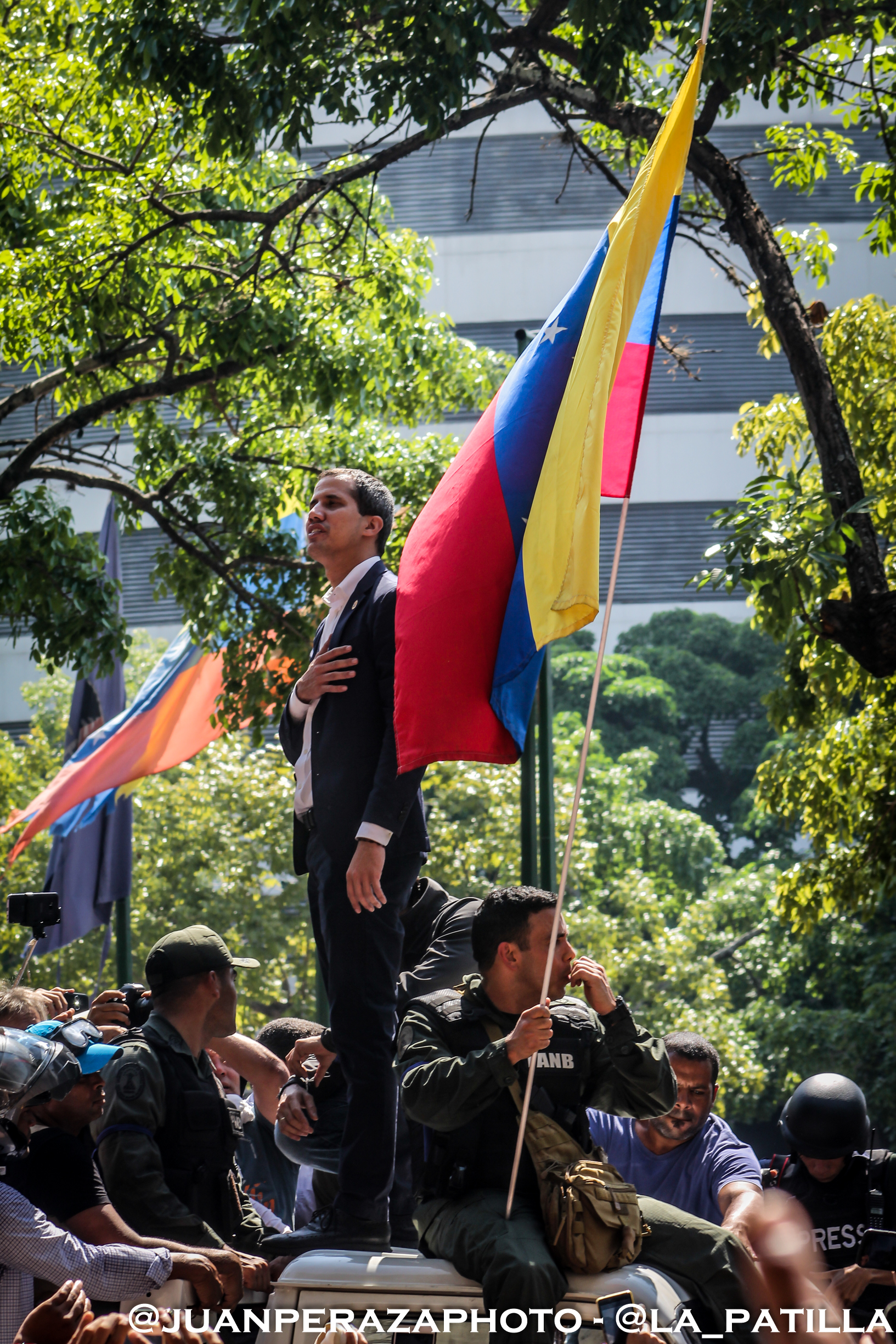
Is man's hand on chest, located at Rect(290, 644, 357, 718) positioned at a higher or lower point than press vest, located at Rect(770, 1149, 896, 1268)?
higher

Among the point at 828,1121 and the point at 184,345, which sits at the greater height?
the point at 184,345

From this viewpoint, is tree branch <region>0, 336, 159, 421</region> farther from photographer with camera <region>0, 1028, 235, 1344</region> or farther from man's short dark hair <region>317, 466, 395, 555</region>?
photographer with camera <region>0, 1028, 235, 1344</region>

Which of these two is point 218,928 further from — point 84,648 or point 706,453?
point 706,453

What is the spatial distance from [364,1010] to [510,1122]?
0.57 m

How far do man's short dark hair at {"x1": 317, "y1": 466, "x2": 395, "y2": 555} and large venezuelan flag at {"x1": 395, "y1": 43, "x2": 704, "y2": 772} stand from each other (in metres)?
0.12

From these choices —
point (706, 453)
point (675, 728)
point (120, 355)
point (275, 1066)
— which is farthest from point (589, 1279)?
point (706, 453)

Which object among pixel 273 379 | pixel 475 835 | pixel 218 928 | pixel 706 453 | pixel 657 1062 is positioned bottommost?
pixel 218 928

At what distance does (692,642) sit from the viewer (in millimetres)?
33688

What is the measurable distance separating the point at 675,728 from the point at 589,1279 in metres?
28.7

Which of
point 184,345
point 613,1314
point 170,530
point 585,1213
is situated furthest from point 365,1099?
point 184,345

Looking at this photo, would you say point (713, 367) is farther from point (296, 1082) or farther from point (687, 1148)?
point (296, 1082)

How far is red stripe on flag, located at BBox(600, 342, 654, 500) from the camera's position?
4477 mm

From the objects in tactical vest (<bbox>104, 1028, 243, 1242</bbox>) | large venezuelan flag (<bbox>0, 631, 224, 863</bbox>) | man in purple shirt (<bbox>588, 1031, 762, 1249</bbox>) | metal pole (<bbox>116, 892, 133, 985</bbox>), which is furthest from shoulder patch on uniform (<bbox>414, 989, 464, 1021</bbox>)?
metal pole (<bbox>116, 892, 133, 985</bbox>)

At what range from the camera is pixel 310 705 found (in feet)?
15.4
